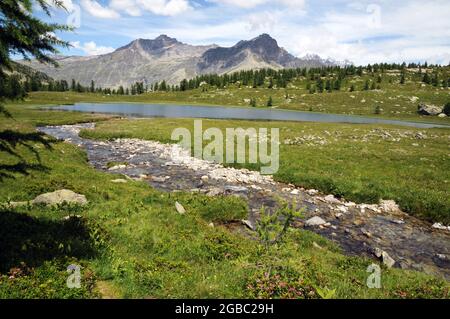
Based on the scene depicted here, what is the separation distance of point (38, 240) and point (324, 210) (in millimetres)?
15121

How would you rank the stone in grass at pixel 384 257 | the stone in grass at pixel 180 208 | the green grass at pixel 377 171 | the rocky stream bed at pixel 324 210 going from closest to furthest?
1. the stone in grass at pixel 384 257
2. the rocky stream bed at pixel 324 210
3. the stone in grass at pixel 180 208
4. the green grass at pixel 377 171

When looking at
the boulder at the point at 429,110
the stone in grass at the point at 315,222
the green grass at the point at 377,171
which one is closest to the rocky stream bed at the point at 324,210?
the stone in grass at the point at 315,222

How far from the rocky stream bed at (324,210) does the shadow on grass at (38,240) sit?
8.11m

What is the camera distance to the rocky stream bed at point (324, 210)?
15075 mm

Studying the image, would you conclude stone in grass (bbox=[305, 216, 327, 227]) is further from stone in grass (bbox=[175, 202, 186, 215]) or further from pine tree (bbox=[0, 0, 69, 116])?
pine tree (bbox=[0, 0, 69, 116])

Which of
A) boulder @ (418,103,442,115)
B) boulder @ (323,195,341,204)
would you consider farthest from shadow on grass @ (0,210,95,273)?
boulder @ (418,103,442,115)

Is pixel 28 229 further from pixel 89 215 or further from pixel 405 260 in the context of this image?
pixel 405 260

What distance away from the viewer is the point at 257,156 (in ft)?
105

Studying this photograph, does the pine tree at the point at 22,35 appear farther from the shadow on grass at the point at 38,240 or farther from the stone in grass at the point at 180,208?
the stone in grass at the point at 180,208

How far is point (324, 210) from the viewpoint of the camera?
19.8 m

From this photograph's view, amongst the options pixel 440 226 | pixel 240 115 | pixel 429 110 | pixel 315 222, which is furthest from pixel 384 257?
pixel 429 110

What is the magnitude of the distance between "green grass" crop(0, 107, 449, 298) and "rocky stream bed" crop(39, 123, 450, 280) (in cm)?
203

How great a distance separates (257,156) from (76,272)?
23.9 m
